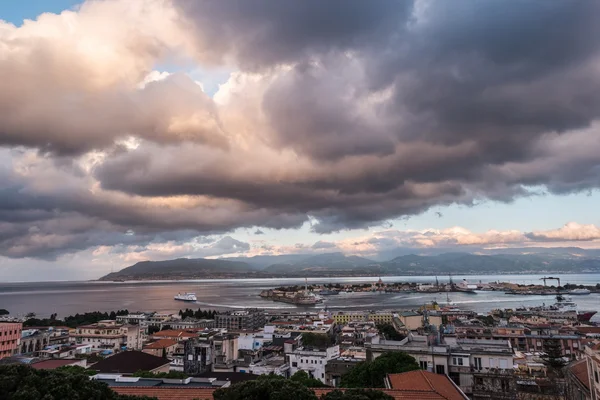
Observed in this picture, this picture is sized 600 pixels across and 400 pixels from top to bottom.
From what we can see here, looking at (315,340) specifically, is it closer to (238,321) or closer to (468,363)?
(238,321)

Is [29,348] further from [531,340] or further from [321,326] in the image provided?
[531,340]

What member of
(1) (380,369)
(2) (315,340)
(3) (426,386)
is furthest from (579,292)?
A: (3) (426,386)

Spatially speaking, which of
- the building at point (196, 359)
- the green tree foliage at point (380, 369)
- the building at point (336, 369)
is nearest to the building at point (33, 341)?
the building at point (196, 359)

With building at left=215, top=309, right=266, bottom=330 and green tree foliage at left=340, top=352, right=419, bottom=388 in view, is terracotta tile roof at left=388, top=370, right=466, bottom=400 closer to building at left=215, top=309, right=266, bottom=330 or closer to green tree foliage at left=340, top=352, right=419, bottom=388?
green tree foliage at left=340, top=352, right=419, bottom=388

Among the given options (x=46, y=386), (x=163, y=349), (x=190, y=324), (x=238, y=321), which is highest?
(x=46, y=386)

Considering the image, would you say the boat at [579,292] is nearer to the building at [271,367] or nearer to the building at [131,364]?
the building at [271,367]

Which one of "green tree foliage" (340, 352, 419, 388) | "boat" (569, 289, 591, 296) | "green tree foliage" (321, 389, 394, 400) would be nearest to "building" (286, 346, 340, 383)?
"green tree foliage" (340, 352, 419, 388)
